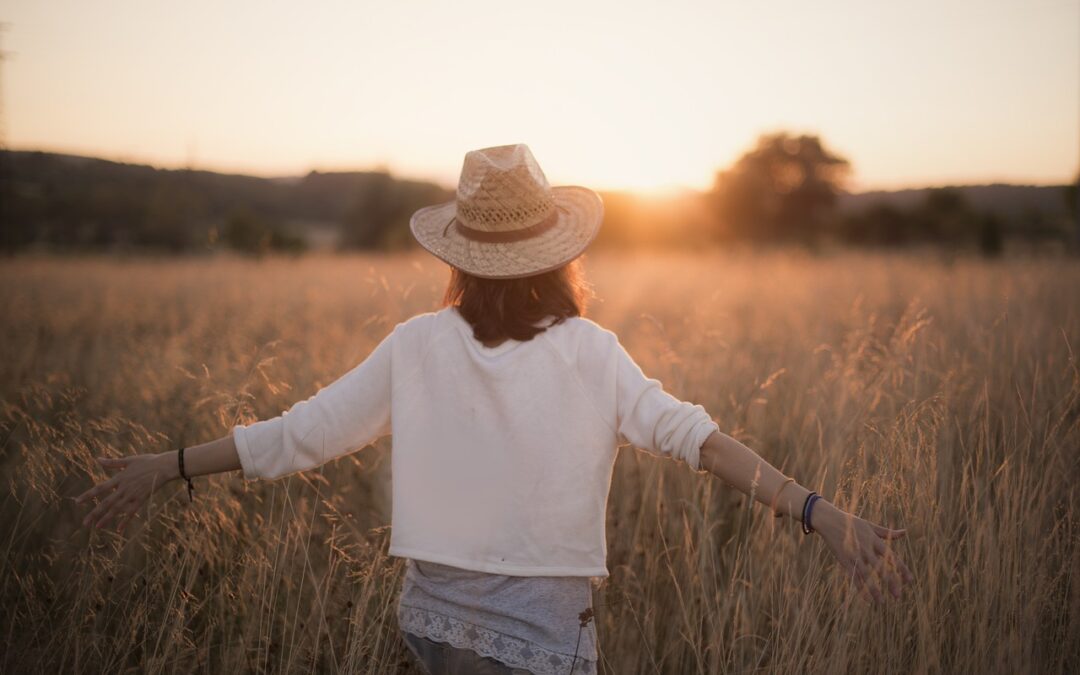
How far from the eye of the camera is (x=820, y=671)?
1820 millimetres

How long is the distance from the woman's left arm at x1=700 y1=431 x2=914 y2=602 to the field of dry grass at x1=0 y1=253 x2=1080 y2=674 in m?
0.37

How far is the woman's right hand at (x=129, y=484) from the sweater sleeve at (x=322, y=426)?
8.2 inches

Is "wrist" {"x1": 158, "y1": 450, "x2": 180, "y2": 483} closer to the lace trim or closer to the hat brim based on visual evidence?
the lace trim

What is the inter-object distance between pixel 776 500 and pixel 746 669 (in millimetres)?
785

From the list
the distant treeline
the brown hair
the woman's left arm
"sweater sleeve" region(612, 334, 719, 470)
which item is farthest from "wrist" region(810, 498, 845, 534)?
the distant treeline

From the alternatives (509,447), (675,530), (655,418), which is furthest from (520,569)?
(675,530)

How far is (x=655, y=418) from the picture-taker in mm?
1588

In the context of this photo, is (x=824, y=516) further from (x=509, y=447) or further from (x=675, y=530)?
(x=675, y=530)

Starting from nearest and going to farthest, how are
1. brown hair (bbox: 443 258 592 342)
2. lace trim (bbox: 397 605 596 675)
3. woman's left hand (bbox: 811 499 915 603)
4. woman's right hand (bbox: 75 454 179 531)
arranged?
woman's left hand (bbox: 811 499 915 603), lace trim (bbox: 397 605 596 675), brown hair (bbox: 443 258 592 342), woman's right hand (bbox: 75 454 179 531)

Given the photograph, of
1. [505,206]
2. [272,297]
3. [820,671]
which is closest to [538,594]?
[820,671]

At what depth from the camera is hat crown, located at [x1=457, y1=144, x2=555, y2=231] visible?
1.77m

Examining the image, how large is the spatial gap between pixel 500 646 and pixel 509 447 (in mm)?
445

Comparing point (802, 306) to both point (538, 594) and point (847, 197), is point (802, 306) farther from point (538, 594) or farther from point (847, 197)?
point (847, 197)

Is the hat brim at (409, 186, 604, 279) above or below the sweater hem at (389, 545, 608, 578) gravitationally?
above
